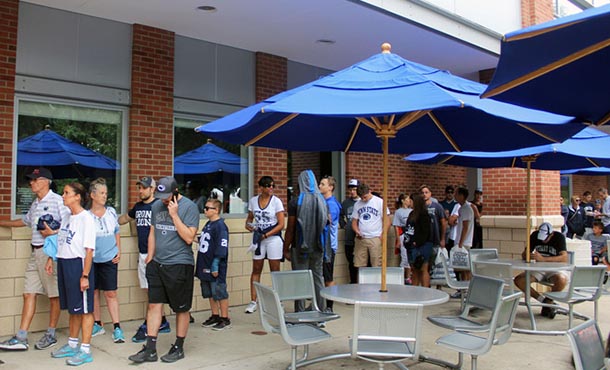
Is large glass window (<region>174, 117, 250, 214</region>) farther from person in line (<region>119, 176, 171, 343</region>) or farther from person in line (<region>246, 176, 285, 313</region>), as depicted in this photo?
person in line (<region>119, 176, 171, 343</region>)

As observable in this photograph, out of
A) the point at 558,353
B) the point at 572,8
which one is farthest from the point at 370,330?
the point at 572,8

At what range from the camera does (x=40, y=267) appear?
20.3 feet

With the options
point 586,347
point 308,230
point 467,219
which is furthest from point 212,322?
point 586,347

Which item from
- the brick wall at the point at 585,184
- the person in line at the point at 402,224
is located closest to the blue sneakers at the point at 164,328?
the person in line at the point at 402,224

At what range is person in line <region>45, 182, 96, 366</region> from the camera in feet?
17.9

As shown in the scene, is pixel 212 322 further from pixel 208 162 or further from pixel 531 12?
pixel 531 12

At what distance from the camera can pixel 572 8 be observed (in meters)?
12.5

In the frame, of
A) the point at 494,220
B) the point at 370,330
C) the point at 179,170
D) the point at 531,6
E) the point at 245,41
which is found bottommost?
the point at 370,330

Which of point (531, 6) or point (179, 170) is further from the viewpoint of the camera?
point (531, 6)

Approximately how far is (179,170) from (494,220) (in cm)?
587

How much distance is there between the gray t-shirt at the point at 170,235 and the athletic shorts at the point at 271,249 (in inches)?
87.6

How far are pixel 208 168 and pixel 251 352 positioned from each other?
3821mm

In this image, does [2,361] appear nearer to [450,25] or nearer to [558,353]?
[558,353]

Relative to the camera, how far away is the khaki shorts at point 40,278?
614cm
